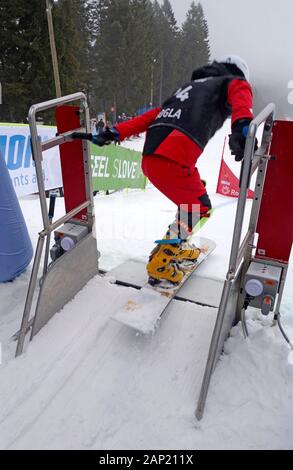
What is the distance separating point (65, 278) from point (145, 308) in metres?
0.77

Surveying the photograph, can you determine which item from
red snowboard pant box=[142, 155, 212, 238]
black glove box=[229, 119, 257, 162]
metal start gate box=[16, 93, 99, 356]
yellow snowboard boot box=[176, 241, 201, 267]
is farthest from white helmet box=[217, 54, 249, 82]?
yellow snowboard boot box=[176, 241, 201, 267]

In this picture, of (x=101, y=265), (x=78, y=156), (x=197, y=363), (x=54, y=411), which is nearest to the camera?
(x=54, y=411)

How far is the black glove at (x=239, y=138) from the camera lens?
2020mm

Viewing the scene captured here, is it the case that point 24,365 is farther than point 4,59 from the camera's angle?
No

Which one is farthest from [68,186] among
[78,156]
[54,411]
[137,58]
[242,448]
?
[137,58]

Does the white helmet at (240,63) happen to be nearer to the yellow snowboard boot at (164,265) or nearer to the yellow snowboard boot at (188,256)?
the yellow snowboard boot at (164,265)

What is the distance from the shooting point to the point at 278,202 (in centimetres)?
245

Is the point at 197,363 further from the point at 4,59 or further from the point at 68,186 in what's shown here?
the point at 4,59

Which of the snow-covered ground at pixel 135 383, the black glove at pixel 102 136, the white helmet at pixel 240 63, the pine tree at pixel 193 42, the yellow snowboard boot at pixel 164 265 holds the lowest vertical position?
the snow-covered ground at pixel 135 383

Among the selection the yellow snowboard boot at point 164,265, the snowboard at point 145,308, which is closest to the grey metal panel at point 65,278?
the snowboard at point 145,308

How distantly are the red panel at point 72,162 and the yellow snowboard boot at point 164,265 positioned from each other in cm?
89

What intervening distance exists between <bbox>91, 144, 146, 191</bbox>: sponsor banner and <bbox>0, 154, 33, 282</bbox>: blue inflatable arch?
5070 mm

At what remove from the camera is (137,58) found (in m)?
36.4

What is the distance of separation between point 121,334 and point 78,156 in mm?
1712
